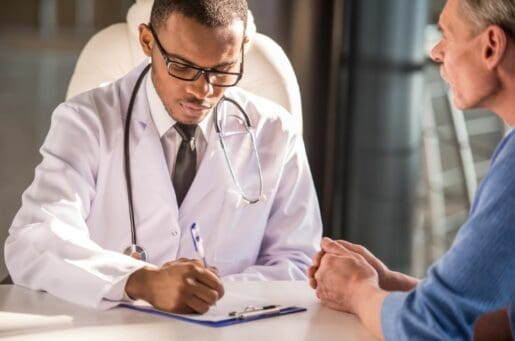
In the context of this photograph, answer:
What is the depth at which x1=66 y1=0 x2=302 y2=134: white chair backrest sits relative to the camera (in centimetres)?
262

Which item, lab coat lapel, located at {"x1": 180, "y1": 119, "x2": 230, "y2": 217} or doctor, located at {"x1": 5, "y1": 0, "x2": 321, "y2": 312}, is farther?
lab coat lapel, located at {"x1": 180, "y1": 119, "x2": 230, "y2": 217}

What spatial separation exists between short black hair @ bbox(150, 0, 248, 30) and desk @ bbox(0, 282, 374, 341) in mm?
668

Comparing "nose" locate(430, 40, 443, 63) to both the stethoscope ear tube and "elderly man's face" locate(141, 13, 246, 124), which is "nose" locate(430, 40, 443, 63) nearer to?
"elderly man's face" locate(141, 13, 246, 124)

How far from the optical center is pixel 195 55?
2.07m

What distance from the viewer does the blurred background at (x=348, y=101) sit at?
3.57m

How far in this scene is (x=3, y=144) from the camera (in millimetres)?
3879

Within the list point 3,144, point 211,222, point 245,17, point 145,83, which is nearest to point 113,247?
point 211,222

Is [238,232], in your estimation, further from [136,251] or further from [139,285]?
[139,285]

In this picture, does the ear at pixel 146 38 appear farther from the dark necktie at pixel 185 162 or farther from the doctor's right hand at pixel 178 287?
the doctor's right hand at pixel 178 287

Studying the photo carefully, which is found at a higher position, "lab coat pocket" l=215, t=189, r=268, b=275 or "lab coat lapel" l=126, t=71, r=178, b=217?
"lab coat lapel" l=126, t=71, r=178, b=217

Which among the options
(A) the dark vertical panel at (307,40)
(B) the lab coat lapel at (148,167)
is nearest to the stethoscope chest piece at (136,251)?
(B) the lab coat lapel at (148,167)

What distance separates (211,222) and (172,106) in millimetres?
290

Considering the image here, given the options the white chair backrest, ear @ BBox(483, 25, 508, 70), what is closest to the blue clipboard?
ear @ BBox(483, 25, 508, 70)

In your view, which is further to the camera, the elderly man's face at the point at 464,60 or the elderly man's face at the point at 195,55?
the elderly man's face at the point at 195,55
